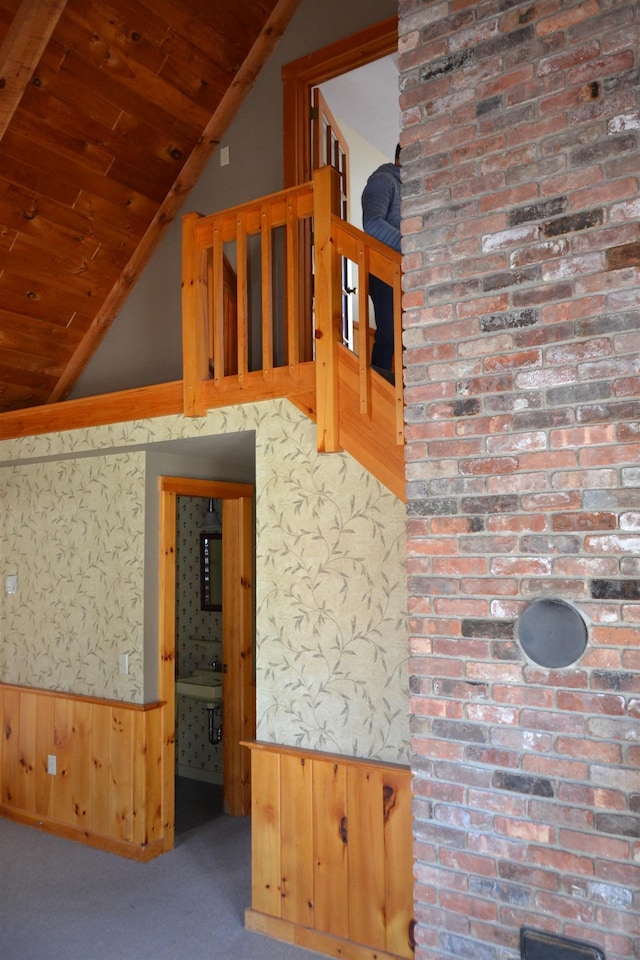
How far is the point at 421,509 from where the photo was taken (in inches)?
80.4

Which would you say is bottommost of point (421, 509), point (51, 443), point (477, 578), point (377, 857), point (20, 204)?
point (377, 857)

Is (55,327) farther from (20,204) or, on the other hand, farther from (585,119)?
(585,119)

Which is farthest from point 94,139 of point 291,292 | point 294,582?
point 294,582

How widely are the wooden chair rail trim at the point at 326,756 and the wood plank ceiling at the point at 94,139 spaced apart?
2749 mm

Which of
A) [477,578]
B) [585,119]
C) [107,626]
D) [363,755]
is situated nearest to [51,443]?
[107,626]

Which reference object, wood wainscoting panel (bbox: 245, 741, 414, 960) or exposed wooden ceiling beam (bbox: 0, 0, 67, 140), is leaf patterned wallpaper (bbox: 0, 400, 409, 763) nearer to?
wood wainscoting panel (bbox: 245, 741, 414, 960)

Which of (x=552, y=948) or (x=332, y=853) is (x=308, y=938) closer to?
(x=332, y=853)

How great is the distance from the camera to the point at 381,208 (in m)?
3.29

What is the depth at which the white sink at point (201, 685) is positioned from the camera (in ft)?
16.4

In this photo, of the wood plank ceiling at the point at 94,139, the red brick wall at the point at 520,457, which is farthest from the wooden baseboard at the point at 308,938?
the wood plank ceiling at the point at 94,139

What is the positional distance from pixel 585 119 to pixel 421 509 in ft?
3.46

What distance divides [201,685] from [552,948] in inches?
143

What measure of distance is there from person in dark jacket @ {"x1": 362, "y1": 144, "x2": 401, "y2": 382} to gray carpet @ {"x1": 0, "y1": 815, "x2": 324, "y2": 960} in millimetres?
2499

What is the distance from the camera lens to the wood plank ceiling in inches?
138
